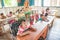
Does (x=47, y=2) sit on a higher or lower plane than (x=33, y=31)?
higher

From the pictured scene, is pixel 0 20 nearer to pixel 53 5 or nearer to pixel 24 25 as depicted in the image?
pixel 24 25

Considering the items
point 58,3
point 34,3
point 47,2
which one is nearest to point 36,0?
point 34,3

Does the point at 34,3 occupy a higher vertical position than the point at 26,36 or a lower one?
higher

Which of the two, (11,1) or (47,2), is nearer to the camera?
(11,1)

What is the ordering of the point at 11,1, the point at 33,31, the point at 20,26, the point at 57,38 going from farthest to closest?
1. the point at 11,1
2. the point at 57,38
3. the point at 33,31
4. the point at 20,26

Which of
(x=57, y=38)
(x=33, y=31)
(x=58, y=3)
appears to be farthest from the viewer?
(x=58, y=3)

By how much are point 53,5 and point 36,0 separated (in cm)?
95

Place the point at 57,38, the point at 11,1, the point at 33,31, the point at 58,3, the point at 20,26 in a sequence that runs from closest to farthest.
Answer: the point at 20,26 → the point at 33,31 → the point at 57,38 → the point at 11,1 → the point at 58,3

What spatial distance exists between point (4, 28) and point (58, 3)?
3.56 m

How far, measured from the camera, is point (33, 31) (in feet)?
5.29

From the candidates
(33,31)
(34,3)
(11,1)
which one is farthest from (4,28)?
(34,3)

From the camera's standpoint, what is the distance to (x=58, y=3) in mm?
5348

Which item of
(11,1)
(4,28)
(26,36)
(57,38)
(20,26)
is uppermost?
(11,1)

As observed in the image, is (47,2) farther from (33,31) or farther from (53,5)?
(33,31)
